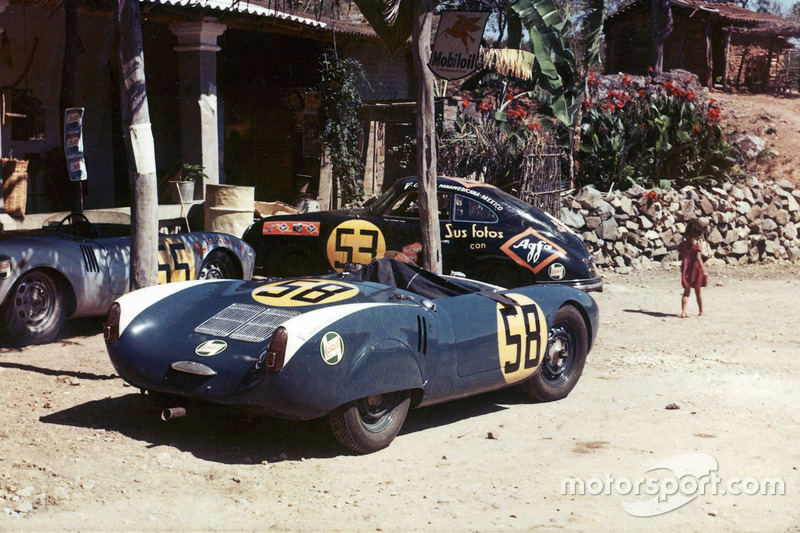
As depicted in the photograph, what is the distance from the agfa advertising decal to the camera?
883cm

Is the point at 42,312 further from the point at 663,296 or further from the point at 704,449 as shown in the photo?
the point at 663,296

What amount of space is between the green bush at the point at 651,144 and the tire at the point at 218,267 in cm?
859

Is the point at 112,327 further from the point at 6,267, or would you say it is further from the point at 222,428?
the point at 6,267

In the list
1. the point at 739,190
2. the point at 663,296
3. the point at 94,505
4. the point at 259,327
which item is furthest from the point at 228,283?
the point at 739,190

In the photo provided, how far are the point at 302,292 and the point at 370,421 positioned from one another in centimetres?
95

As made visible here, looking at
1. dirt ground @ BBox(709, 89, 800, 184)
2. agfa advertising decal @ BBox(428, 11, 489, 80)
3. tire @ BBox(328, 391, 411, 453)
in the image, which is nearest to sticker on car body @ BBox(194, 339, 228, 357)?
tire @ BBox(328, 391, 411, 453)

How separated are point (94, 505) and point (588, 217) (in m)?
11.4

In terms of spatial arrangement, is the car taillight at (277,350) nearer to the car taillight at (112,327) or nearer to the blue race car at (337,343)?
the blue race car at (337,343)

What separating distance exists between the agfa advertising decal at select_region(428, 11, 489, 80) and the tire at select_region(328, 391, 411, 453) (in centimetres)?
424

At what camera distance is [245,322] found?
5.40 meters

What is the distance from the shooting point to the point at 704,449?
5.87 meters

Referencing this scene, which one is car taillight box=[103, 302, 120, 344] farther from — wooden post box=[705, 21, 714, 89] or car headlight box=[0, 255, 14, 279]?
wooden post box=[705, 21, 714, 89]

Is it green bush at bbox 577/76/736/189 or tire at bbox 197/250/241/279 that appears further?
green bush at bbox 577/76/736/189

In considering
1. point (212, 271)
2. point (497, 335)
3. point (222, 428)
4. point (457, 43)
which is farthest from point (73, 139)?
point (497, 335)
